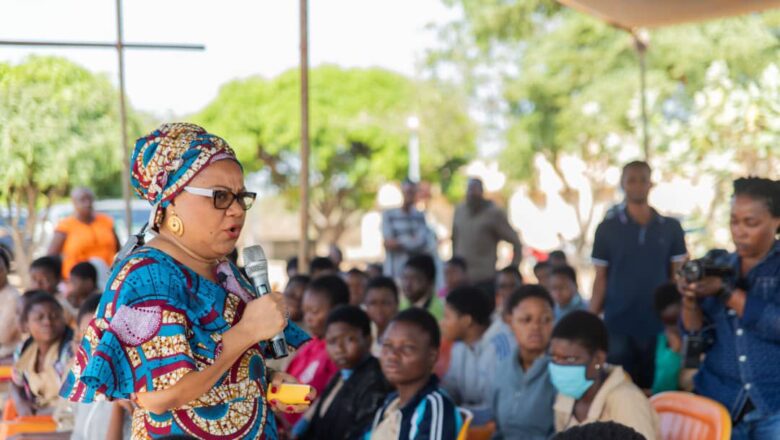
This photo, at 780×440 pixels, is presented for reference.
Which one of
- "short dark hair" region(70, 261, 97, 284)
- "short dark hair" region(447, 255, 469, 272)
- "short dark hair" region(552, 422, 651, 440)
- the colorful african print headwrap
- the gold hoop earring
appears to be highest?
the colorful african print headwrap

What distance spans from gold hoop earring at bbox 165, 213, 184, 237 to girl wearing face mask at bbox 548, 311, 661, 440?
184 cm

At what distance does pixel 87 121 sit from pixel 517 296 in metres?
3.86

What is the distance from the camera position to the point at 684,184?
10.9 meters

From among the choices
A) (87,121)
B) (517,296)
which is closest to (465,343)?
(517,296)

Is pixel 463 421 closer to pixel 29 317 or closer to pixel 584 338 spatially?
pixel 584 338

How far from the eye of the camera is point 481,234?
7.52m

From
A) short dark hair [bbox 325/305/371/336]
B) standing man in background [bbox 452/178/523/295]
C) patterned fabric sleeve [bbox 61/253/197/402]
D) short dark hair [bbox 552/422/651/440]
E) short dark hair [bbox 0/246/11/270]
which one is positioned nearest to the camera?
short dark hair [bbox 552/422/651/440]

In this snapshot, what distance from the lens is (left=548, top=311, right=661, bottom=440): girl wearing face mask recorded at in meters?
3.45

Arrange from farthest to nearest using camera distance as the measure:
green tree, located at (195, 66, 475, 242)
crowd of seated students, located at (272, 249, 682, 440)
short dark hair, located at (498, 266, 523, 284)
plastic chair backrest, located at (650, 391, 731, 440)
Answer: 1. green tree, located at (195, 66, 475, 242)
2. short dark hair, located at (498, 266, 523, 284)
3. crowd of seated students, located at (272, 249, 682, 440)
4. plastic chair backrest, located at (650, 391, 731, 440)

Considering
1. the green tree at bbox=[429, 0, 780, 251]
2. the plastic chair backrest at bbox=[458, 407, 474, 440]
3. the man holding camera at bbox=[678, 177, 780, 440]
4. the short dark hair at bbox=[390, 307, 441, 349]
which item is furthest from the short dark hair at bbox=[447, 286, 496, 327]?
the green tree at bbox=[429, 0, 780, 251]

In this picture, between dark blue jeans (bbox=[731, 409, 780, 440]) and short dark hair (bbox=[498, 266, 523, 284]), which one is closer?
dark blue jeans (bbox=[731, 409, 780, 440])

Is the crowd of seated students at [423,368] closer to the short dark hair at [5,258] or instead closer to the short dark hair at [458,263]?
the short dark hair at [5,258]

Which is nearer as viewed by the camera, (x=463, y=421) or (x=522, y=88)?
(x=463, y=421)

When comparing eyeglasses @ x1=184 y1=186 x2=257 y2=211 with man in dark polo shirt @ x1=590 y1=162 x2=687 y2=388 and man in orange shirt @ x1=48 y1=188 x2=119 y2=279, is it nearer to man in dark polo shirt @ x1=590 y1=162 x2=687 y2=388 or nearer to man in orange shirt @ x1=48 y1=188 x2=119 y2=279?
man in dark polo shirt @ x1=590 y1=162 x2=687 y2=388
